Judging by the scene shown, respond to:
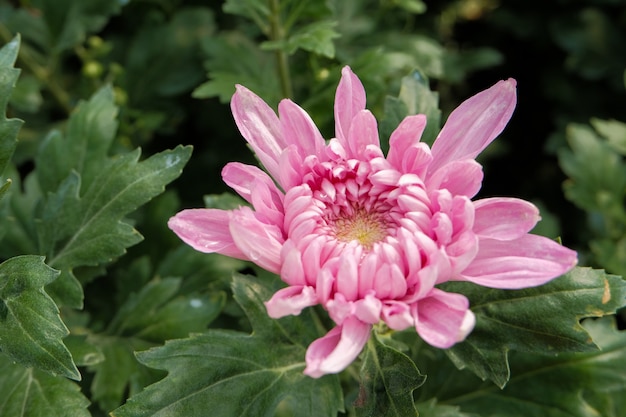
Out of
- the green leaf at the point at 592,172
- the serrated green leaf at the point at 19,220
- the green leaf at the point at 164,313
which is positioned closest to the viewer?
the green leaf at the point at 164,313

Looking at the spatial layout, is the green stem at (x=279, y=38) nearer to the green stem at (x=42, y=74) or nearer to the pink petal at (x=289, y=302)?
the green stem at (x=42, y=74)

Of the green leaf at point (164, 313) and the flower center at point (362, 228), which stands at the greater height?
the flower center at point (362, 228)

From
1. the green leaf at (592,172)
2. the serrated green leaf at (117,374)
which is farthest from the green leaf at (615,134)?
the serrated green leaf at (117,374)

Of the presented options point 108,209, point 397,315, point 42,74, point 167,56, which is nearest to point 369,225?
point 397,315

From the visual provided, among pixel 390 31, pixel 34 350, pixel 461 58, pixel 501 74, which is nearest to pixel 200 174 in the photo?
pixel 390 31

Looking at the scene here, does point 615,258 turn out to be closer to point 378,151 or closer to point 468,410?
point 468,410

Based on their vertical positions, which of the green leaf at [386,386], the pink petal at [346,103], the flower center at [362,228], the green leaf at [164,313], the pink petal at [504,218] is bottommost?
the green leaf at [164,313]

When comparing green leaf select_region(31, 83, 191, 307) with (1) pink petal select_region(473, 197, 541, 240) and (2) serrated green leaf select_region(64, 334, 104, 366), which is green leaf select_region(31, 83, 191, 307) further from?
(1) pink petal select_region(473, 197, 541, 240)
